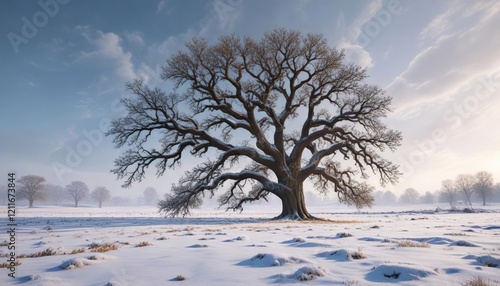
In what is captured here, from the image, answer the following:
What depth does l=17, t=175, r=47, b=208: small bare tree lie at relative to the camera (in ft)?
252

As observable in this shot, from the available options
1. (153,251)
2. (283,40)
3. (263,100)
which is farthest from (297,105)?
(153,251)

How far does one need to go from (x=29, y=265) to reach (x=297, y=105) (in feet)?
67.7

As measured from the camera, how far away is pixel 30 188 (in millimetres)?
77625

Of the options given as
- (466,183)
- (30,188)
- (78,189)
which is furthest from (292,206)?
(78,189)

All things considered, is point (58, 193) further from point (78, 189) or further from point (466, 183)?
point (466, 183)

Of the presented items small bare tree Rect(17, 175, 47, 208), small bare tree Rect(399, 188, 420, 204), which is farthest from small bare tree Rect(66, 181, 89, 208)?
small bare tree Rect(399, 188, 420, 204)

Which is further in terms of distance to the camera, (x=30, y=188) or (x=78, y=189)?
(x=78, y=189)

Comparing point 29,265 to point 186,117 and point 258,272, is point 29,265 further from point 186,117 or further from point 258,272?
point 186,117

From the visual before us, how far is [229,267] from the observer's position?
3770 millimetres

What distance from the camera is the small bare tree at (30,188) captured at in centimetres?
7675

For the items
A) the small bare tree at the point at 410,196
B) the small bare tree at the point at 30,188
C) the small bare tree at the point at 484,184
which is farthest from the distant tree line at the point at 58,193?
the small bare tree at the point at 410,196

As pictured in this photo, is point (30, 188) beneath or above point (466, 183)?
above

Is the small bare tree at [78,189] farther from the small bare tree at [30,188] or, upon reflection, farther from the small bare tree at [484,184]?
the small bare tree at [484,184]

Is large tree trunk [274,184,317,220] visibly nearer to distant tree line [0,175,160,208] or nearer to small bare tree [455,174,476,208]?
distant tree line [0,175,160,208]
